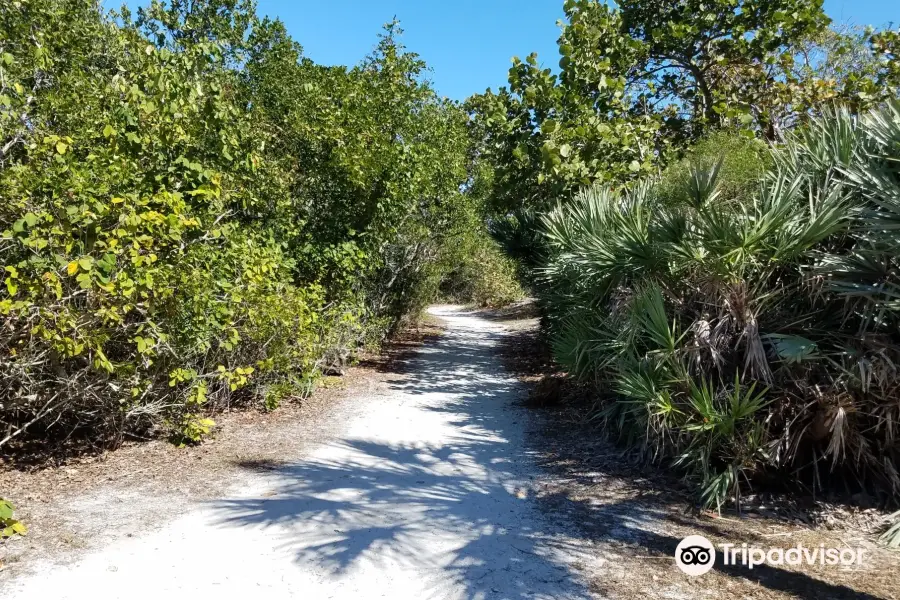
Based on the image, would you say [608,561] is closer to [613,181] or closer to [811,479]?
[811,479]

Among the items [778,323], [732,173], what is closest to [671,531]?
[778,323]

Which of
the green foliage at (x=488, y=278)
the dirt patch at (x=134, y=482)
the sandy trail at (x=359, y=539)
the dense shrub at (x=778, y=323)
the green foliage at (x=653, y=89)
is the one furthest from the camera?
the green foliage at (x=488, y=278)

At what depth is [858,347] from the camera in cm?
462

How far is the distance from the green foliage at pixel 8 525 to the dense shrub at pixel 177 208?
4.34 ft

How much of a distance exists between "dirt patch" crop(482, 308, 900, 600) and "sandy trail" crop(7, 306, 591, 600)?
10.6 inches

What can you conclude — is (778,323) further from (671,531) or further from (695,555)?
(695,555)

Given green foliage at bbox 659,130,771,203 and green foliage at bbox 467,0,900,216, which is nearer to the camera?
green foliage at bbox 659,130,771,203

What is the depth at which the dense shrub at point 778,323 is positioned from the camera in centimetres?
453

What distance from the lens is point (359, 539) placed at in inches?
167

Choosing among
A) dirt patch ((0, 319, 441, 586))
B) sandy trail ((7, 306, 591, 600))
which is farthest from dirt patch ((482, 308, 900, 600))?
dirt patch ((0, 319, 441, 586))

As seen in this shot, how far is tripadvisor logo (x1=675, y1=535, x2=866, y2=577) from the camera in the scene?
3941mm

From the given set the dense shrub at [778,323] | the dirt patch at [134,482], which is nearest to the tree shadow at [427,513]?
the dirt patch at [134,482]

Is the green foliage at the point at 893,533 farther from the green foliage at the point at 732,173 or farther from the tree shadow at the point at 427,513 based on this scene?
the green foliage at the point at 732,173

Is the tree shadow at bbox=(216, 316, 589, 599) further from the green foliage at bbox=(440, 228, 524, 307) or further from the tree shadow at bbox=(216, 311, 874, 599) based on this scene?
the green foliage at bbox=(440, 228, 524, 307)
